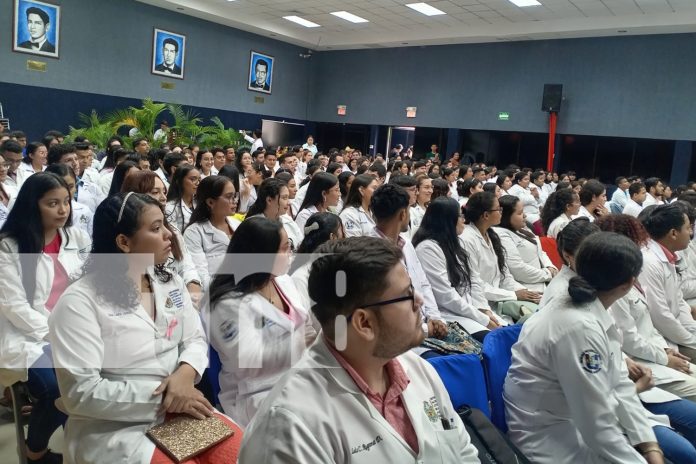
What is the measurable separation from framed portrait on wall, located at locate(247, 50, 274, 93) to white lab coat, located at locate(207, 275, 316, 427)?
13281 mm

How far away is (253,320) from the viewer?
2.02 metres

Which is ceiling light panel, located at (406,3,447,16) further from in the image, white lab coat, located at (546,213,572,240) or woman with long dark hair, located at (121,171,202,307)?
woman with long dark hair, located at (121,171,202,307)

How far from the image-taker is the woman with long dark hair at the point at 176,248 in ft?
8.61

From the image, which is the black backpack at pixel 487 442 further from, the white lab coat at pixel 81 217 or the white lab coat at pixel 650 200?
the white lab coat at pixel 650 200

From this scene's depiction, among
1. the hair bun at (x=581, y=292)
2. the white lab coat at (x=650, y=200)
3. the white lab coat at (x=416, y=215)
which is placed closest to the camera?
the hair bun at (x=581, y=292)

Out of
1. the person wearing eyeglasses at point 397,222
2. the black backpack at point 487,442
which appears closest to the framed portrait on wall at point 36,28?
the person wearing eyeglasses at point 397,222

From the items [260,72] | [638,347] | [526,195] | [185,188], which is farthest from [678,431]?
[260,72]

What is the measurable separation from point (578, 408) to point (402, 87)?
13704 millimetres

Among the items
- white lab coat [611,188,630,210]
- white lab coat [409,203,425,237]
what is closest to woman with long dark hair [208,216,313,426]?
white lab coat [409,203,425,237]

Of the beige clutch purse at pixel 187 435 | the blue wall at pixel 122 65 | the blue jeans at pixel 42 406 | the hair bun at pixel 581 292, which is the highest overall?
the blue wall at pixel 122 65

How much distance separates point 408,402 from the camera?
4.48 feet

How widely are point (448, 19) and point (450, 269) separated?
A: 1008 cm

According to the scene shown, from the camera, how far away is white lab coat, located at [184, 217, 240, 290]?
3.48 m

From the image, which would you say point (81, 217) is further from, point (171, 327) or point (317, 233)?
point (171, 327)
